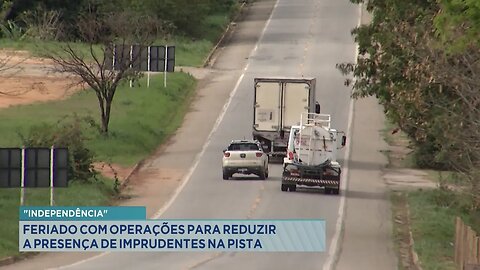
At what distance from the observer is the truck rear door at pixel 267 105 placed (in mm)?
50156

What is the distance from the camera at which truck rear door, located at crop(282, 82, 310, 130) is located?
49719 millimetres

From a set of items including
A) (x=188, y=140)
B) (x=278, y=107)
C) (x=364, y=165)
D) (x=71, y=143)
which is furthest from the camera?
(x=188, y=140)

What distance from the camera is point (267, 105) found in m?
50.3

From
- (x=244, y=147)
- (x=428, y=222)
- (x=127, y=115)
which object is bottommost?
(x=428, y=222)

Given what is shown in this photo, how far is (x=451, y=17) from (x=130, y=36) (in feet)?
115

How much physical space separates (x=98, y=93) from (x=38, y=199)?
626 inches

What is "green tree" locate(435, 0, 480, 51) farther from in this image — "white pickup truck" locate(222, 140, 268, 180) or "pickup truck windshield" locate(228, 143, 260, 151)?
"pickup truck windshield" locate(228, 143, 260, 151)

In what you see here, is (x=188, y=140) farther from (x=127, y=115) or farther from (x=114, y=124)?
(x=127, y=115)

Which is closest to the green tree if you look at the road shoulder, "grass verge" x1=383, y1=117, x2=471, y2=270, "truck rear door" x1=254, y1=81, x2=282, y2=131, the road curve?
"grass verge" x1=383, y1=117, x2=471, y2=270

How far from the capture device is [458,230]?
32188 millimetres

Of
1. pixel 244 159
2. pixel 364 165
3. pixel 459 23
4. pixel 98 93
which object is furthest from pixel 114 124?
pixel 459 23

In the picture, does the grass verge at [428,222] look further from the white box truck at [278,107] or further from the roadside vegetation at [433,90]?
the white box truck at [278,107]

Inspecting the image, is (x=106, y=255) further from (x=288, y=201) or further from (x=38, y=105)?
(x=38, y=105)

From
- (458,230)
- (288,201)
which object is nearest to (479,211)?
(458,230)
